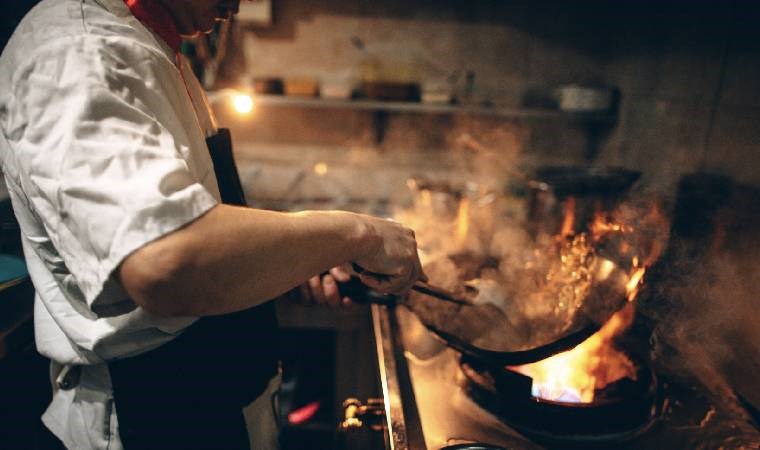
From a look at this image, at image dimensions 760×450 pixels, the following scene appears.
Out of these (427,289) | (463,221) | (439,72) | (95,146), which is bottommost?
(463,221)

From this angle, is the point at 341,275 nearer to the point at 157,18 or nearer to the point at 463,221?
the point at 157,18

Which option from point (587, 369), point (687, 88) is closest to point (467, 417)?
point (587, 369)

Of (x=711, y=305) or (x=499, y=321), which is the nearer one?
(x=711, y=305)

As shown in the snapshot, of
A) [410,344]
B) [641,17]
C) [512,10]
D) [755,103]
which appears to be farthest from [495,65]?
[410,344]

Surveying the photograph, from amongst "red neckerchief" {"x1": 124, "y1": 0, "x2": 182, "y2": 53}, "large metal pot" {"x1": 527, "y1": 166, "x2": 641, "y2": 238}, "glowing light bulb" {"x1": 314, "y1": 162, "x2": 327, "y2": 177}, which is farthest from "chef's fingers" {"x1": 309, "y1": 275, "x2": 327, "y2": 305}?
"glowing light bulb" {"x1": 314, "y1": 162, "x2": 327, "y2": 177}

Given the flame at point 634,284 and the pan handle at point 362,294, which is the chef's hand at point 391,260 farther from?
the flame at point 634,284

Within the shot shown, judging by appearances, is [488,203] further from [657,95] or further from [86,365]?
[86,365]

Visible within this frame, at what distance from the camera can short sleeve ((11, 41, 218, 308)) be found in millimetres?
687

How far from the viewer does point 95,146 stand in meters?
0.70

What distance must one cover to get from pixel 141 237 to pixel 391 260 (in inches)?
21.5

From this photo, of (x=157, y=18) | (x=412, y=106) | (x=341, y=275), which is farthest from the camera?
(x=412, y=106)

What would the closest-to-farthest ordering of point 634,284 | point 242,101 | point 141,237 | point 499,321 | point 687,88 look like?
point 141,237 < point 634,284 < point 499,321 < point 687,88 < point 242,101

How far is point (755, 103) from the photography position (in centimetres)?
175

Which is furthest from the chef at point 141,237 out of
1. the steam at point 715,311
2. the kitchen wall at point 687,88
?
the kitchen wall at point 687,88
